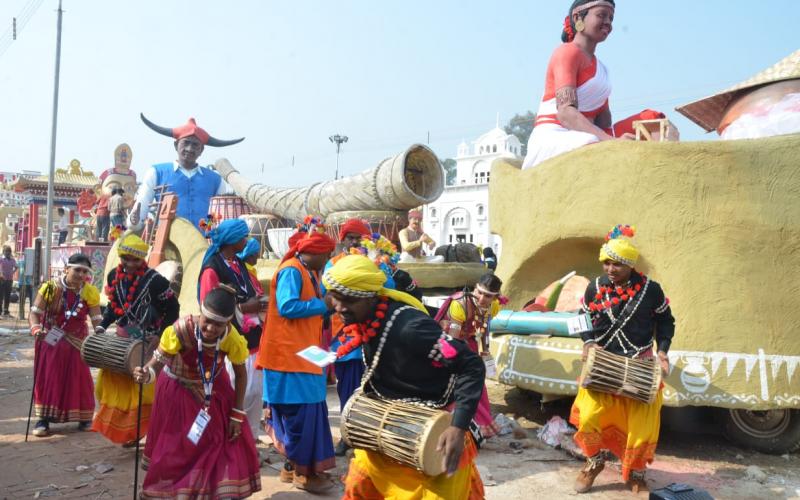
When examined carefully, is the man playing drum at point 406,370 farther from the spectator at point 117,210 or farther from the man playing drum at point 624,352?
the spectator at point 117,210

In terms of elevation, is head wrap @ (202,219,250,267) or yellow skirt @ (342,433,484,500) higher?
head wrap @ (202,219,250,267)

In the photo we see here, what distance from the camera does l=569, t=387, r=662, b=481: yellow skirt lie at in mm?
4598

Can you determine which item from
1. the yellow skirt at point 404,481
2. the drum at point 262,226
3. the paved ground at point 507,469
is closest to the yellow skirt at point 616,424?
the paved ground at point 507,469

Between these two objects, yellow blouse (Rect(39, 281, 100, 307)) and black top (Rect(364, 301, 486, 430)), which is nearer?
black top (Rect(364, 301, 486, 430))

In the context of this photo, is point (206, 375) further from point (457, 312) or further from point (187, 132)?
point (187, 132)

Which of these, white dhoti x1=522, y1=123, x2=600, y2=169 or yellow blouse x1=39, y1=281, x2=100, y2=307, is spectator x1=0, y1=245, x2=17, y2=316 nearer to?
yellow blouse x1=39, y1=281, x2=100, y2=307

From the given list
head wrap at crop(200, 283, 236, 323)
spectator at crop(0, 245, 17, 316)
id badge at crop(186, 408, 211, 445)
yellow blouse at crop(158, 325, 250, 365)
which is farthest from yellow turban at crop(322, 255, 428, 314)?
spectator at crop(0, 245, 17, 316)

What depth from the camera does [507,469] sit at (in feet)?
16.8

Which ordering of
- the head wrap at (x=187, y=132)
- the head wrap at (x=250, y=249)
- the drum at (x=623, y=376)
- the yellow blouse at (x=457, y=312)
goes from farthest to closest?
the head wrap at (x=187, y=132), the head wrap at (x=250, y=249), the yellow blouse at (x=457, y=312), the drum at (x=623, y=376)

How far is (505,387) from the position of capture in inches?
320

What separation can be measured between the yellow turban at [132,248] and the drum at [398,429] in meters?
2.83

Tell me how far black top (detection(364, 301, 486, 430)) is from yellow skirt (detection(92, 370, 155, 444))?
118 inches

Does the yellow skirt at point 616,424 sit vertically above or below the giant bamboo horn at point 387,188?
below

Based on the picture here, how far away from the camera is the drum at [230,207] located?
11.5 m
